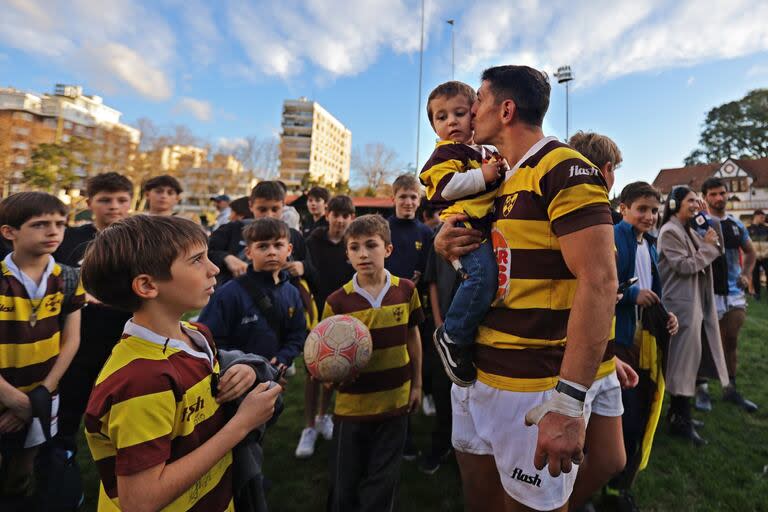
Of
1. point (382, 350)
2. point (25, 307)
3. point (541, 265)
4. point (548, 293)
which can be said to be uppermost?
point (541, 265)

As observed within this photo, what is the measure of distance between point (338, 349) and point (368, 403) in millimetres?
542

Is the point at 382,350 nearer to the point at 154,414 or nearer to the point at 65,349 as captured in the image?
the point at 154,414

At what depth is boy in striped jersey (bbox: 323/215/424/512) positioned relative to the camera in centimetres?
265

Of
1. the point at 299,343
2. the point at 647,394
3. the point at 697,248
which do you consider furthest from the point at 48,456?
the point at 697,248

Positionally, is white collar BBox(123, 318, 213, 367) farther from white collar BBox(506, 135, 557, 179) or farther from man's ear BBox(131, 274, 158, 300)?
white collar BBox(506, 135, 557, 179)

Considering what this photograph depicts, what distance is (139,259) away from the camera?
4.99 ft

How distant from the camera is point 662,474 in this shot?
11.6 feet

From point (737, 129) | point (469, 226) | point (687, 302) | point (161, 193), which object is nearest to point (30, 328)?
point (161, 193)

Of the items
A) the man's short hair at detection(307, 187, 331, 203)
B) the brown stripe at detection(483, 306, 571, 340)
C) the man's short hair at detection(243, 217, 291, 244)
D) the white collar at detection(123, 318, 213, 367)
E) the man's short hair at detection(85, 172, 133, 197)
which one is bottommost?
the white collar at detection(123, 318, 213, 367)

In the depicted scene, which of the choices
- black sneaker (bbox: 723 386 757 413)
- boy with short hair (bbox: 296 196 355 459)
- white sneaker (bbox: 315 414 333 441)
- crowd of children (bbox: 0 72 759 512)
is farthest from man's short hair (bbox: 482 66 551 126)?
black sneaker (bbox: 723 386 757 413)

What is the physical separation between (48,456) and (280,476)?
1755 mm

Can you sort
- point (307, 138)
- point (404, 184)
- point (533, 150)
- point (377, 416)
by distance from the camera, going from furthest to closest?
point (307, 138) < point (404, 184) < point (377, 416) < point (533, 150)

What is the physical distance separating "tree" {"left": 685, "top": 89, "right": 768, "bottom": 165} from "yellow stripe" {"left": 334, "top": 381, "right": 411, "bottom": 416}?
73.7 meters

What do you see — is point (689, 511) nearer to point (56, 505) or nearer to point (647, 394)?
point (647, 394)
